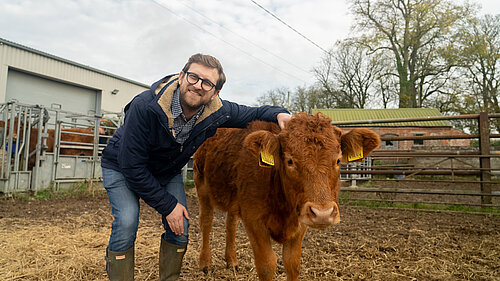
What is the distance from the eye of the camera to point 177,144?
2.47 m

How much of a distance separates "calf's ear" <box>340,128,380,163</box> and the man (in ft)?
1.87

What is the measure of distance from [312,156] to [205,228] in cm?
237

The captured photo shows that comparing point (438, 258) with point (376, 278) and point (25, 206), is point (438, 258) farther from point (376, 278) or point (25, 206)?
point (25, 206)

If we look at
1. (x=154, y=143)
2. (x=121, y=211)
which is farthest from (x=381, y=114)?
(x=121, y=211)

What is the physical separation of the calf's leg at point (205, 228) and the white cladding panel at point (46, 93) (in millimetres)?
15107

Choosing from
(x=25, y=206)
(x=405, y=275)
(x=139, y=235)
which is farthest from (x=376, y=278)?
(x=25, y=206)

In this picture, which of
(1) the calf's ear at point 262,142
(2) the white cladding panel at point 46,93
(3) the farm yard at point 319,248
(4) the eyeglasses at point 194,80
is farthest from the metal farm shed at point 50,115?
(1) the calf's ear at point 262,142

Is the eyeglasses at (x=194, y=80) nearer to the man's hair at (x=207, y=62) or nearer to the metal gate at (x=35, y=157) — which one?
the man's hair at (x=207, y=62)

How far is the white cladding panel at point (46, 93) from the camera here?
61.5 feet

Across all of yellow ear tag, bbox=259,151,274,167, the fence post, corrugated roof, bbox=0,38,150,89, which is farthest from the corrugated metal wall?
the fence post

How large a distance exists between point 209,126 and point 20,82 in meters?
22.1

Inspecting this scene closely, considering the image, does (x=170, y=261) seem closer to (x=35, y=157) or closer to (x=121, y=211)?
(x=121, y=211)

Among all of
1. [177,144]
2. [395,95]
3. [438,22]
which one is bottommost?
[177,144]

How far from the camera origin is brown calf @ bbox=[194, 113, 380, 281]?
217 centimetres
